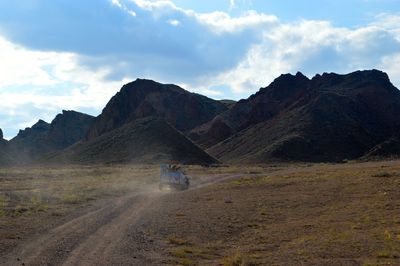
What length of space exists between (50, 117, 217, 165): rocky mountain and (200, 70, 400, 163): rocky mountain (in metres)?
19.5

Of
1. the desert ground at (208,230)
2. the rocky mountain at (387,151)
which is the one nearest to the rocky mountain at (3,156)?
the rocky mountain at (387,151)


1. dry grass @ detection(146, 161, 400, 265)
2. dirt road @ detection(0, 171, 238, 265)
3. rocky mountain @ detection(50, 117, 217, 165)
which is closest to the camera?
dirt road @ detection(0, 171, 238, 265)

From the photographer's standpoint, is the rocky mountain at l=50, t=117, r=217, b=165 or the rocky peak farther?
the rocky peak

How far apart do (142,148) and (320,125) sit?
178 feet

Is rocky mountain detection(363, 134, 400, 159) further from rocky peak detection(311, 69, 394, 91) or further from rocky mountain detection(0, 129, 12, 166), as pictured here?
rocky mountain detection(0, 129, 12, 166)

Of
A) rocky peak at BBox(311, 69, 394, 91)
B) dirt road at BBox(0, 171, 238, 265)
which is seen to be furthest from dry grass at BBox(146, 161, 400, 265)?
rocky peak at BBox(311, 69, 394, 91)

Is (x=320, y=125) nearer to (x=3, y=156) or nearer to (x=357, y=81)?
(x=357, y=81)

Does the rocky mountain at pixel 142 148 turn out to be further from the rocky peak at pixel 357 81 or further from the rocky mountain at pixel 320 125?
the rocky peak at pixel 357 81

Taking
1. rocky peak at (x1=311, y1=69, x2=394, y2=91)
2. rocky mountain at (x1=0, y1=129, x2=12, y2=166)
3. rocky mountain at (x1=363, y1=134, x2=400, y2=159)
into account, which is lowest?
rocky mountain at (x1=363, y1=134, x2=400, y2=159)

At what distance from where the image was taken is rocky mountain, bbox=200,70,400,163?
481ft

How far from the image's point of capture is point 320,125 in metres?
157

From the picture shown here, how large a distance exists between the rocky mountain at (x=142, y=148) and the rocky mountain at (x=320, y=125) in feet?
64.0

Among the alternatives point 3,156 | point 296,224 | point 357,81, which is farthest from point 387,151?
point 296,224

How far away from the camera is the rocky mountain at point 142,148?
125 meters
